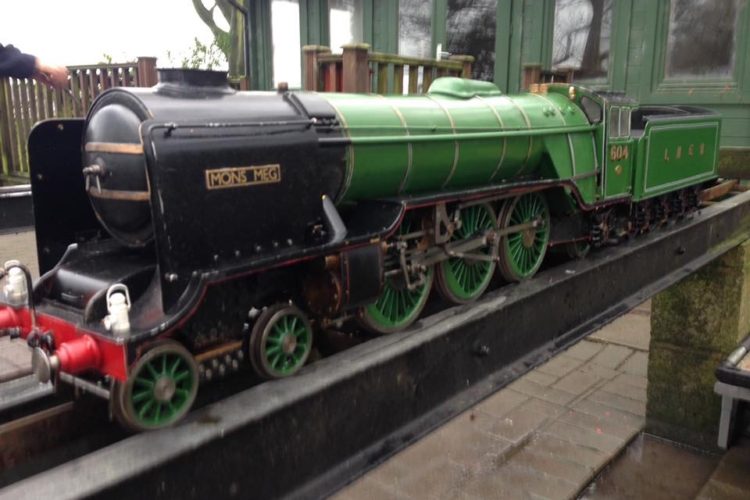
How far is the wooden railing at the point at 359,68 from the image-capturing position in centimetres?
639

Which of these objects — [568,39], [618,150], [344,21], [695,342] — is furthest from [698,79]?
[344,21]

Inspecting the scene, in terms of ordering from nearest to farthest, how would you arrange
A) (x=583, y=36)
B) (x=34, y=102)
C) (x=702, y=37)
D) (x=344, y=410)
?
(x=344, y=410) → (x=34, y=102) → (x=702, y=37) → (x=583, y=36)

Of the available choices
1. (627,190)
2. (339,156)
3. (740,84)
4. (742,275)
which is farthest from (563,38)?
(339,156)

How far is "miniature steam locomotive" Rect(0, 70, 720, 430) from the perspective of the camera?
2518 mm

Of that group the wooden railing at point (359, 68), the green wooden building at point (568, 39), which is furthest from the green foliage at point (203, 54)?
the wooden railing at point (359, 68)

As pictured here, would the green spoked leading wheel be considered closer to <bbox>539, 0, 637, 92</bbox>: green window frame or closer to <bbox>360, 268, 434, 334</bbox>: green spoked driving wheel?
<bbox>360, 268, 434, 334</bbox>: green spoked driving wheel

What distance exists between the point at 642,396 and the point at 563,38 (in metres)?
5.85

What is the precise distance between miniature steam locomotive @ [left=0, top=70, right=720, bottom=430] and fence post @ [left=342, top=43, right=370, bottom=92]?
2080 mm

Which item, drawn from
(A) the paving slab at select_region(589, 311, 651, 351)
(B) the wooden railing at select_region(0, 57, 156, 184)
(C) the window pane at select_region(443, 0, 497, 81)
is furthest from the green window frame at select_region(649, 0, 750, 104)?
(B) the wooden railing at select_region(0, 57, 156, 184)

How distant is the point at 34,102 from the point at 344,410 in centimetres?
781

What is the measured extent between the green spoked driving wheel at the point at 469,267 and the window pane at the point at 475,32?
318 inches

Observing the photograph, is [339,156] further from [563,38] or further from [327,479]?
[563,38]

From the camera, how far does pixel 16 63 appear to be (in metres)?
3.98

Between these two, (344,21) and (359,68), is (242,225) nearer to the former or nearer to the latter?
(359,68)
